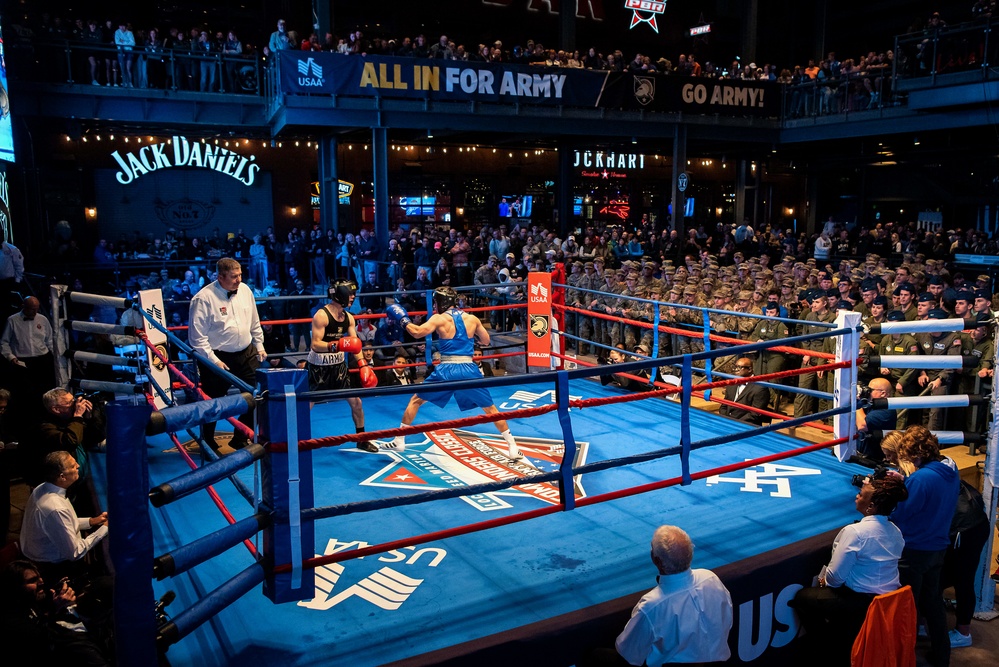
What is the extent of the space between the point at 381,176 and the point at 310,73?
2.81 metres

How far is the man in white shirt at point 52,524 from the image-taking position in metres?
4.24

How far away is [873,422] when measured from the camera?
5520 mm

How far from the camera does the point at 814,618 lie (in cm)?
429

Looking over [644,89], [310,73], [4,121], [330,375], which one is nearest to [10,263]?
[4,121]

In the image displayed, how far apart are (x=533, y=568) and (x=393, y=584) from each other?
761mm

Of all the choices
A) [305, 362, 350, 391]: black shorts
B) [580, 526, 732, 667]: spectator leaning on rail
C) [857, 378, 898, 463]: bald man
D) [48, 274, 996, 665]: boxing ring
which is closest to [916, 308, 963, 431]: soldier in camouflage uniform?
[857, 378, 898, 463]: bald man

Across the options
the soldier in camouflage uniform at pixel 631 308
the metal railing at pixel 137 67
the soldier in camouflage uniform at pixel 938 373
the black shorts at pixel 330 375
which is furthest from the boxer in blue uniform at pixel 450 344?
the metal railing at pixel 137 67

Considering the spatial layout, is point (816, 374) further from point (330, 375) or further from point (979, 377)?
point (330, 375)

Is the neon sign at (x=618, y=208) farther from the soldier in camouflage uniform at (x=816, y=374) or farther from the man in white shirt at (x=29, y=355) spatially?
the man in white shirt at (x=29, y=355)

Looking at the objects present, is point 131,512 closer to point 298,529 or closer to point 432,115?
point 298,529

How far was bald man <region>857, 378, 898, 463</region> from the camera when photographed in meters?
5.37

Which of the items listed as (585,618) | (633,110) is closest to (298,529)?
(585,618)

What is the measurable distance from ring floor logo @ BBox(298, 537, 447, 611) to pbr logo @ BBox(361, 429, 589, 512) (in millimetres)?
837

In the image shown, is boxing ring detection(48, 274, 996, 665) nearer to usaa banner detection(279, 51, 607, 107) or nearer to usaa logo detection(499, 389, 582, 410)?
usaa logo detection(499, 389, 582, 410)
